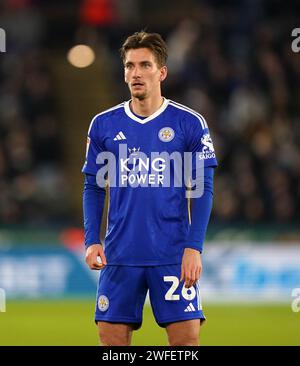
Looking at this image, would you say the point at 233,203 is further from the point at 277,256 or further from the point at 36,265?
the point at 36,265

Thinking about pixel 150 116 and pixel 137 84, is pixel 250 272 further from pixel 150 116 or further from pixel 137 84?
pixel 137 84

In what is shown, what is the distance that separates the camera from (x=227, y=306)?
13.3 m

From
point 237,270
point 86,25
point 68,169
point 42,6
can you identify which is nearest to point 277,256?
point 237,270

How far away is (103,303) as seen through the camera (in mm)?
6516

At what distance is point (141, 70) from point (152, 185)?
676mm

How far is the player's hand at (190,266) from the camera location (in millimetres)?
6273

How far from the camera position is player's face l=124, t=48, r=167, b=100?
6.44m

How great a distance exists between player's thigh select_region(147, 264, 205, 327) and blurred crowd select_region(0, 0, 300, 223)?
7.66 m

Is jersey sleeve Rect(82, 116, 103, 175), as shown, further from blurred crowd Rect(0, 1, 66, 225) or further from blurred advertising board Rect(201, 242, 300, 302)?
blurred crowd Rect(0, 1, 66, 225)

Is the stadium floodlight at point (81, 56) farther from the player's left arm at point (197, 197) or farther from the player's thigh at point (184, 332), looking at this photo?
the player's thigh at point (184, 332)

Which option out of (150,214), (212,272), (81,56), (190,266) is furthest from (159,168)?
(81,56)

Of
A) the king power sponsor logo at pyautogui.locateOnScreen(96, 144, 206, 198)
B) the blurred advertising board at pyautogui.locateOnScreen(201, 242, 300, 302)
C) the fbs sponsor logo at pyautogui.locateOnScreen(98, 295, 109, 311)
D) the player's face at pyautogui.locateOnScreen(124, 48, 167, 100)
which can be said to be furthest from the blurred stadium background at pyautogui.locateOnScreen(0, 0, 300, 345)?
the player's face at pyautogui.locateOnScreen(124, 48, 167, 100)

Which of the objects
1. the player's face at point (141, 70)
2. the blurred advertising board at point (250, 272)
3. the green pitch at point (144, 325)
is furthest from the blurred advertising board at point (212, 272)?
the player's face at point (141, 70)

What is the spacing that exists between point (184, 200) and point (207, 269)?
7.02 meters
